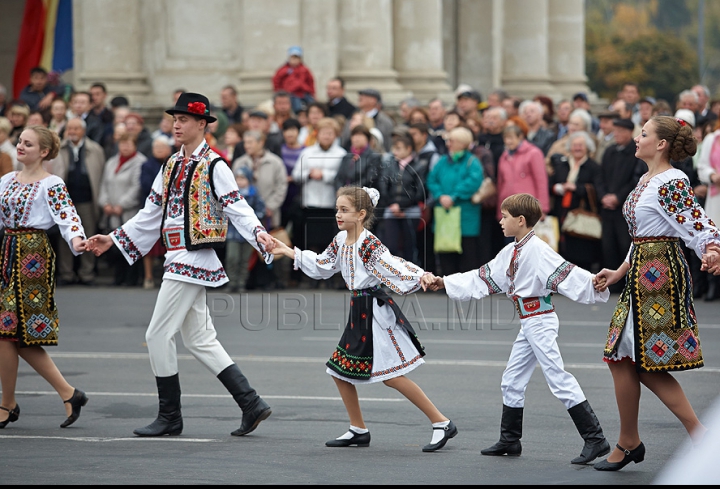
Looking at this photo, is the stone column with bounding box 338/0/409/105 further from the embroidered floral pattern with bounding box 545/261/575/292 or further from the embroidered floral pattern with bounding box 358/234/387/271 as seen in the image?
the embroidered floral pattern with bounding box 545/261/575/292

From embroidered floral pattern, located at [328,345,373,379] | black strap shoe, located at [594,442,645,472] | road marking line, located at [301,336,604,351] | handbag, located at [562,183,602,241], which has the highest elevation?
handbag, located at [562,183,602,241]

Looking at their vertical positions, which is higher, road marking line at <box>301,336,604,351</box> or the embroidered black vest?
the embroidered black vest

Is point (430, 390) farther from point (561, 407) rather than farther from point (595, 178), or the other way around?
point (595, 178)

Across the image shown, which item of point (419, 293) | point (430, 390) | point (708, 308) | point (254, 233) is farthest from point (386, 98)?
point (254, 233)

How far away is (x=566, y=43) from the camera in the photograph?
32.0 m

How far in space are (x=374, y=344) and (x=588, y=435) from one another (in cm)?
135

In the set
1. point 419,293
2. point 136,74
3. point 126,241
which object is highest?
point 136,74

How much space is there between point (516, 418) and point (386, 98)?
14754 mm

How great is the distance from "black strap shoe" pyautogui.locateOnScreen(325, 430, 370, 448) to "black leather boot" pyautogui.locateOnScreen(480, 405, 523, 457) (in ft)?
2.64

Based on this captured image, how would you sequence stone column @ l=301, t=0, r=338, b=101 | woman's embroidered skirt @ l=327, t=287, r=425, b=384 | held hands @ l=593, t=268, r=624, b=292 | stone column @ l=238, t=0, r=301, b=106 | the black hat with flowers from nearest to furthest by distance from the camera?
1. held hands @ l=593, t=268, r=624, b=292
2. woman's embroidered skirt @ l=327, t=287, r=425, b=384
3. the black hat with flowers
4. stone column @ l=238, t=0, r=301, b=106
5. stone column @ l=301, t=0, r=338, b=101

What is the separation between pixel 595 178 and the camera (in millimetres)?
16250

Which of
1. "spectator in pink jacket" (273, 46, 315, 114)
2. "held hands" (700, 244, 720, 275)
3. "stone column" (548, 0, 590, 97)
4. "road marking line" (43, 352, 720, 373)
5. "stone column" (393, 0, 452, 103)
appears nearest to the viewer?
"held hands" (700, 244, 720, 275)

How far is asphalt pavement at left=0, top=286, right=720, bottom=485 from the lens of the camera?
700 centimetres
